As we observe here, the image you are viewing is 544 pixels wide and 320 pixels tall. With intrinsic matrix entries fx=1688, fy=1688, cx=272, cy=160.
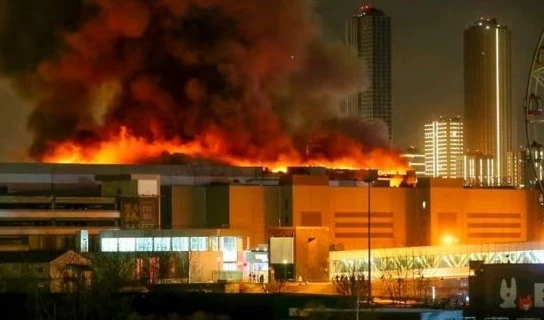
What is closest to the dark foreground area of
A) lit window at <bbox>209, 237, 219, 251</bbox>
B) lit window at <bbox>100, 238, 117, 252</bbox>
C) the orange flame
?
lit window at <bbox>100, 238, 117, 252</bbox>

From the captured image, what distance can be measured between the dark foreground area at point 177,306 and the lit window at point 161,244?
30092 millimetres

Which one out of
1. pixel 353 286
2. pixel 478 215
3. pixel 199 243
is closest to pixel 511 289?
pixel 353 286

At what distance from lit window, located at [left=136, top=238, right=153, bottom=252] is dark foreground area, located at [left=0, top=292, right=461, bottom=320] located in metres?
30.1

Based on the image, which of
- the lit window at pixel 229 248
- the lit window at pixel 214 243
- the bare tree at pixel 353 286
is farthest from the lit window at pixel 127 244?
the bare tree at pixel 353 286

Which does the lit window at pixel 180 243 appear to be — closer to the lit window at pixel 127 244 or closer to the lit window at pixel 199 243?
the lit window at pixel 199 243

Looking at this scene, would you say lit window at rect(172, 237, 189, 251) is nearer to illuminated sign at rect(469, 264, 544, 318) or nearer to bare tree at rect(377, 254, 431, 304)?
bare tree at rect(377, 254, 431, 304)

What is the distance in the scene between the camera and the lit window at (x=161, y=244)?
293 feet

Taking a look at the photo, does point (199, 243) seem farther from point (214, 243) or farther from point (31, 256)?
point (31, 256)

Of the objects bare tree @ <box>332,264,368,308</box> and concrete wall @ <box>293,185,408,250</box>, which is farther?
concrete wall @ <box>293,185,408,250</box>

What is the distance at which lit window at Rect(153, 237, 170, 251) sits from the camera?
89.3 metres

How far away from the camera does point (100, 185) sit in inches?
3935

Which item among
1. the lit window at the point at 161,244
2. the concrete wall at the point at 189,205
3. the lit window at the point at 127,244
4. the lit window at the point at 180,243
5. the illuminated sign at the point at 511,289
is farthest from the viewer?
the concrete wall at the point at 189,205

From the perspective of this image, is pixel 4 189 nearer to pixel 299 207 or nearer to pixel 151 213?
pixel 151 213

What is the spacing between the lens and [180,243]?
91.1 m
